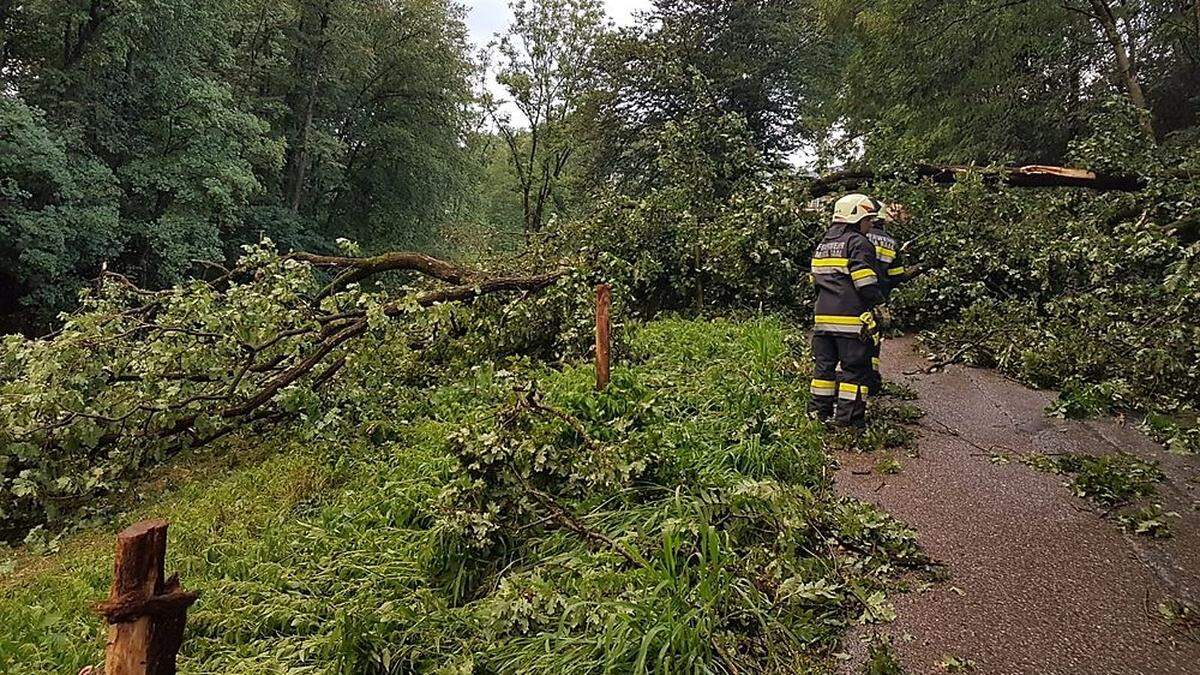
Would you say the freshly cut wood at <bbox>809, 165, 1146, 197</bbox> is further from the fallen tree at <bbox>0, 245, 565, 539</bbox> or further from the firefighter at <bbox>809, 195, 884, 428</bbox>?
the fallen tree at <bbox>0, 245, 565, 539</bbox>

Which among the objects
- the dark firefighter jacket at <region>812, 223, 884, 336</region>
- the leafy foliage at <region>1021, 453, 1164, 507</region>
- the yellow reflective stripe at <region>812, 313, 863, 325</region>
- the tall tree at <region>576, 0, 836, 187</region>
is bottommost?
the leafy foliage at <region>1021, 453, 1164, 507</region>

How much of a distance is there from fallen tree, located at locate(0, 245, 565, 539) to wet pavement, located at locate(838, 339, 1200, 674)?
11.9 ft

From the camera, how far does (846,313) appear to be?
14.5 feet

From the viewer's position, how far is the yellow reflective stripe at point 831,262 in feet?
14.6

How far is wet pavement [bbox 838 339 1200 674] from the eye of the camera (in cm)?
222

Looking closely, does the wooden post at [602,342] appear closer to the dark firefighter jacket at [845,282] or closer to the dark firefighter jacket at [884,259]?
the dark firefighter jacket at [845,282]

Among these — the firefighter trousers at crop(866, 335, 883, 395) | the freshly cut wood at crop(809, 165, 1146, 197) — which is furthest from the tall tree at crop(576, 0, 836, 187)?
the firefighter trousers at crop(866, 335, 883, 395)

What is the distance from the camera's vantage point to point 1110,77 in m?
10.0

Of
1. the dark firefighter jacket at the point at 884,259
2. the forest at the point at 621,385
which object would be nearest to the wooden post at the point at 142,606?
the forest at the point at 621,385

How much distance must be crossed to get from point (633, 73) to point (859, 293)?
1645 centimetres

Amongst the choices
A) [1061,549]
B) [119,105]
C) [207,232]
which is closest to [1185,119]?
[1061,549]

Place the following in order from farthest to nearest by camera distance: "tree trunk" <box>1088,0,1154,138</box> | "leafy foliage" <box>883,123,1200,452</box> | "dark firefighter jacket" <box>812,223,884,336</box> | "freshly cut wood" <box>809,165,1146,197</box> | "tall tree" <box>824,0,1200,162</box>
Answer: "tall tree" <box>824,0,1200,162</box> → "tree trunk" <box>1088,0,1154,138</box> → "freshly cut wood" <box>809,165,1146,197</box> → "dark firefighter jacket" <box>812,223,884,336</box> → "leafy foliage" <box>883,123,1200,452</box>

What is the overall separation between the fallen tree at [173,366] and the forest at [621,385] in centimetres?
3

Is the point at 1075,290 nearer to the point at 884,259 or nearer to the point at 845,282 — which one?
the point at 884,259
